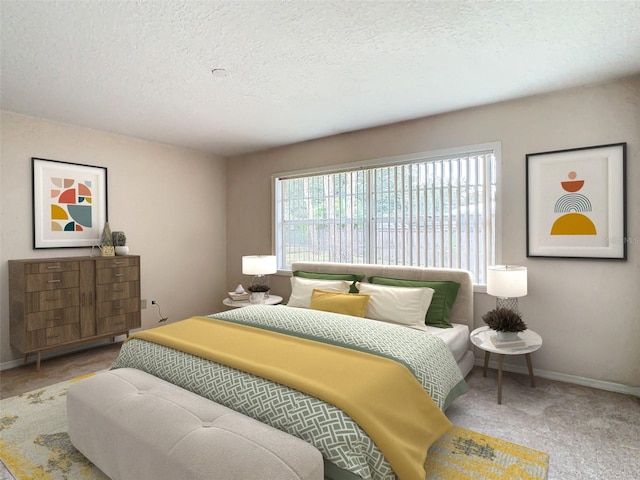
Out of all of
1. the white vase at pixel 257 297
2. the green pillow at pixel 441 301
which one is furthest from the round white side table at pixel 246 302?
the green pillow at pixel 441 301

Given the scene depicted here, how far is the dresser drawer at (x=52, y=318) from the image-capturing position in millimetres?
3201

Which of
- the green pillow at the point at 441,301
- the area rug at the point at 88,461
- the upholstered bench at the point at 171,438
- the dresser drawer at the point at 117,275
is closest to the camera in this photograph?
the upholstered bench at the point at 171,438

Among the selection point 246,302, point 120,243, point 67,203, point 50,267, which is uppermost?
point 67,203

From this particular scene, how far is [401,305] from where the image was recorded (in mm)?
3055

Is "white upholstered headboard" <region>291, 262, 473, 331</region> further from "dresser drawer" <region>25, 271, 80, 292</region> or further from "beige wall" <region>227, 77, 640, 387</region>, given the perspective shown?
"dresser drawer" <region>25, 271, 80, 292</region>

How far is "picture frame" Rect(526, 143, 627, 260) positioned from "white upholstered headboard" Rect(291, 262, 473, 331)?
611 mm

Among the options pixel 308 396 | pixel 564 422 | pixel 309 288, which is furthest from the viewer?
pixel 309 288

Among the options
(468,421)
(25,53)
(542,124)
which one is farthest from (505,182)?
(25,53)

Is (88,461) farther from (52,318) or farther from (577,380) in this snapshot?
(577,380)

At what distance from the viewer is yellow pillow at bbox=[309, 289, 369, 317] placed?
10.1 ft

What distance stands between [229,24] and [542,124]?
263cm

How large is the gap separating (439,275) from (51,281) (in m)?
3.63

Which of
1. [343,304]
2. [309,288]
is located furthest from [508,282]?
[309,288]

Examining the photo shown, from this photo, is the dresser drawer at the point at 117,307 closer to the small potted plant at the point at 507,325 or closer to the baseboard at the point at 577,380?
the small potted plant at the point at 507,325
